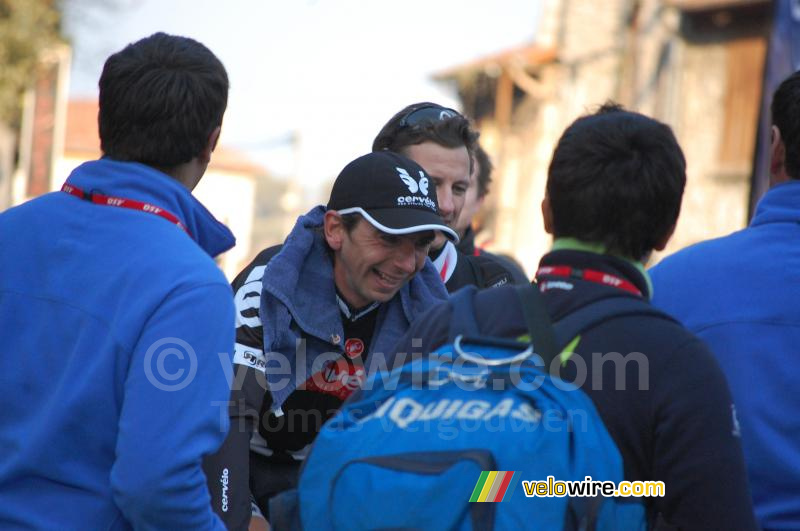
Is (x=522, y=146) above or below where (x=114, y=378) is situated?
below

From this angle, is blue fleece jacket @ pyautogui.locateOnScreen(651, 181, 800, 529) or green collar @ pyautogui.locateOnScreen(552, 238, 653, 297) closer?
green collar @ pyautogui.locateOnScreen(552, 238, 653, 297)

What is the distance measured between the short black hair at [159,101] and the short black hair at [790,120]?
138cm

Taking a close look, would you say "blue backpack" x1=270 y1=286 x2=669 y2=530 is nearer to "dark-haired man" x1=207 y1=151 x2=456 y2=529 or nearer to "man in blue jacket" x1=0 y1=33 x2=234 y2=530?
"man in blue jacket" x1=0 y1=33 x2=234 y2=530

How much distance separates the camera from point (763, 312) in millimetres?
2434

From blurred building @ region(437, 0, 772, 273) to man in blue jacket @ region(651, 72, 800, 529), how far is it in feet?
27.0

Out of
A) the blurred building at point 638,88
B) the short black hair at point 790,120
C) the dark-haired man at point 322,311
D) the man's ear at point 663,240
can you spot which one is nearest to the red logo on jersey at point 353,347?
A: the dark-haired man at point 322,311

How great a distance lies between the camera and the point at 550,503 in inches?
77.7

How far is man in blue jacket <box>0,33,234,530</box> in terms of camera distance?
2191mm

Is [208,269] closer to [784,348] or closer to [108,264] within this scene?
[108,264]

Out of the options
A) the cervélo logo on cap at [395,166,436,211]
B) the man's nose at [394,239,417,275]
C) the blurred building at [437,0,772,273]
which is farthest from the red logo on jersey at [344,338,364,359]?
the blurred building at [437,0,772,273]

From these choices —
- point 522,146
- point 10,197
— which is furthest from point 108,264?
point 522,146

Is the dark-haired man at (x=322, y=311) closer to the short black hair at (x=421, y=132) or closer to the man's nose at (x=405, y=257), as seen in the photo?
the man's nose at (x=405, y=257)

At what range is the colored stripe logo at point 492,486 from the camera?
198cm

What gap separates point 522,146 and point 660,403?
19137mm
